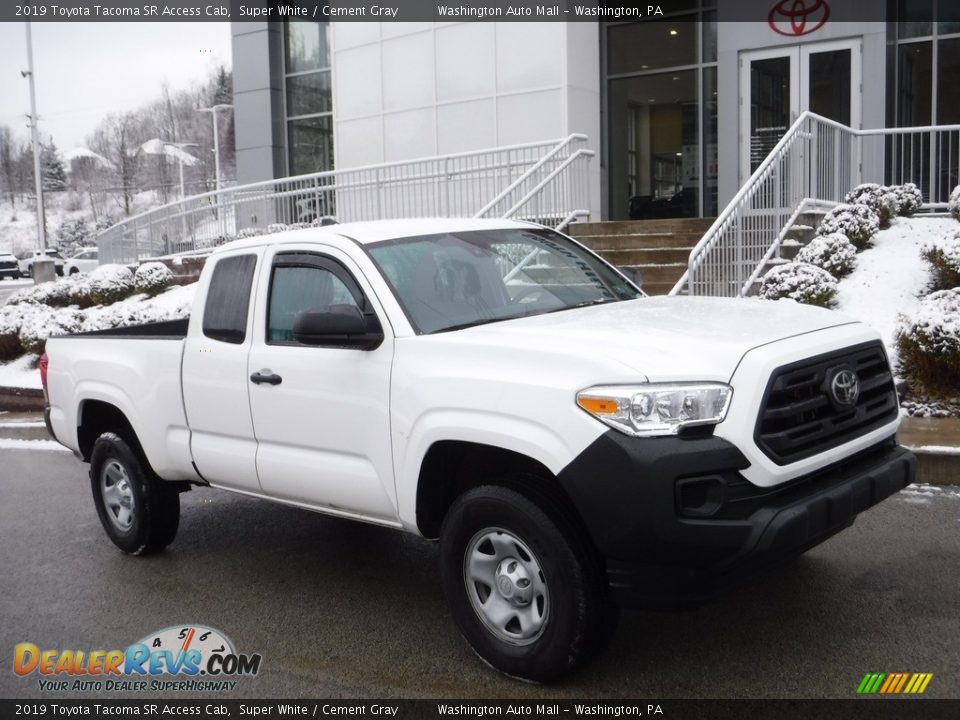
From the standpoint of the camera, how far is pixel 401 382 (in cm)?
454

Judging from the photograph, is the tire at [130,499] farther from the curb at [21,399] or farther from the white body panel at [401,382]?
the curb at [21,399]

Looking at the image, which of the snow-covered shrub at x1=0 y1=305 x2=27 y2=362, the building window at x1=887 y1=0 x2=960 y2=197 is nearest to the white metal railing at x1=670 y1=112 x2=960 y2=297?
the building window at x1=887 y1=0 x2=960 y2=197

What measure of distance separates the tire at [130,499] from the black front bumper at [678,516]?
11.2ft

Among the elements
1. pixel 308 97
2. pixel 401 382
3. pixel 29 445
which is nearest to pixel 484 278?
pixel 401 382

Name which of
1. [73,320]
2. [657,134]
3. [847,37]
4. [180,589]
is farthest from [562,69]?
[180,589]

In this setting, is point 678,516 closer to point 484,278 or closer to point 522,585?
point 522,585

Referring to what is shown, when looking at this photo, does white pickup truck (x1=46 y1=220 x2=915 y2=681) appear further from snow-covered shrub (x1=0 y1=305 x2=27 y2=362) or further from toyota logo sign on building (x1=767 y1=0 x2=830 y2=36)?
toyota logo sign on building (x1=767 y1=0 x2=830 y2=36)

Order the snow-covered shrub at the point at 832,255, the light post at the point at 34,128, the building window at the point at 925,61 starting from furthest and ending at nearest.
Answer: the light post at the point at 34,128 < the building window at the point at 925,61 < the snow-covered shrub at the point at 832,255

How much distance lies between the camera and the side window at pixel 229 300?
18.2ft

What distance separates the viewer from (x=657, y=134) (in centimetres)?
2119

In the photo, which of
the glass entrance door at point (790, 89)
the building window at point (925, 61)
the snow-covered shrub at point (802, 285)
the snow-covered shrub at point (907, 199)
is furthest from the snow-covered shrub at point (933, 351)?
the glass entrance door at point (790, 89)

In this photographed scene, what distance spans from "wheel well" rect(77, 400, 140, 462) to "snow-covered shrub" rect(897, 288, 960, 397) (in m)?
6.68

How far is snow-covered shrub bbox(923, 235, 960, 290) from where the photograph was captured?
10469mm

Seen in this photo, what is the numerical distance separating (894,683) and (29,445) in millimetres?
9210
